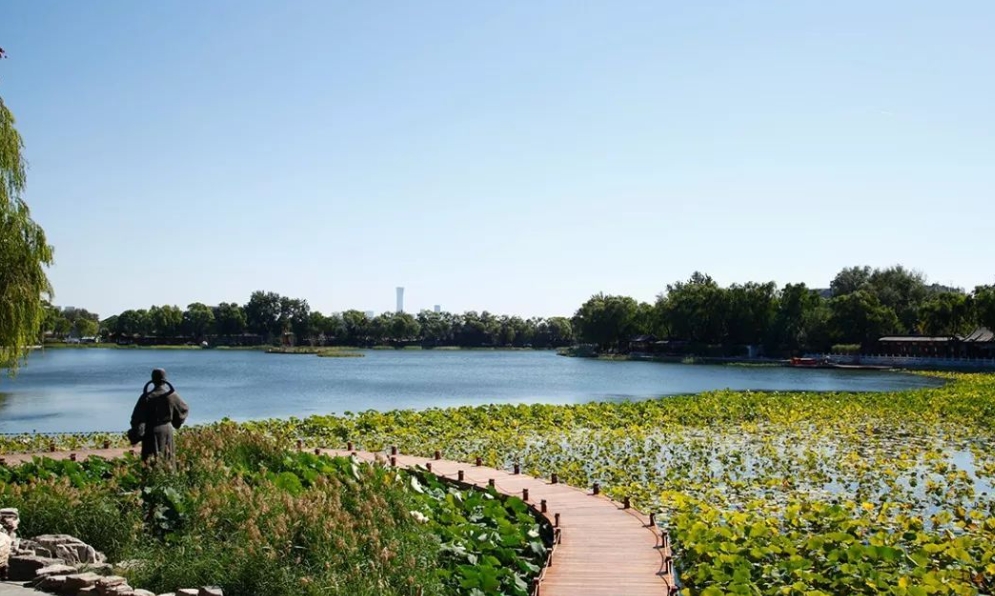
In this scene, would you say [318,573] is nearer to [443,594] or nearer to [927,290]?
[443,594]

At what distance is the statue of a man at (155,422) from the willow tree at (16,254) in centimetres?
650

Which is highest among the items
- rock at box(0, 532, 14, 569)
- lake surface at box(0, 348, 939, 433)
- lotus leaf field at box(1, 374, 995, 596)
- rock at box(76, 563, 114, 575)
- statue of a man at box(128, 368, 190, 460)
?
statue of a man at box(128, 368, 190, 460)

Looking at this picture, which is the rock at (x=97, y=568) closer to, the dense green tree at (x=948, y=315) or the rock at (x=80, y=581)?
the rock at (x=80, y=581)

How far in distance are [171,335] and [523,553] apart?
5880 inches

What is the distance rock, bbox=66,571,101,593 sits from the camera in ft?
23.6

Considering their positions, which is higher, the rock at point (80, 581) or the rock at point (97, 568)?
the rock at point (80, 581)

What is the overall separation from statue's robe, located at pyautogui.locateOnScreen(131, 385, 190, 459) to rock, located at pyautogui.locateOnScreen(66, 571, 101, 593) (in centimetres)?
389

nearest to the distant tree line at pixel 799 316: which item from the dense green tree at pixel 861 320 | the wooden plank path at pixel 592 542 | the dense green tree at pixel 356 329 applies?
the dense green tree at pixel 861 320

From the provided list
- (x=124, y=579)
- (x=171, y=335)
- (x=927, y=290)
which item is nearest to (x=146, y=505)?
(x=124, y=579)

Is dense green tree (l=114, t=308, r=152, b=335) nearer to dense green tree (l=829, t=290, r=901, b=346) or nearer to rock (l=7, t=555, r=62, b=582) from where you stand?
dense green tree (l=829, t=290, r=901, b=346)

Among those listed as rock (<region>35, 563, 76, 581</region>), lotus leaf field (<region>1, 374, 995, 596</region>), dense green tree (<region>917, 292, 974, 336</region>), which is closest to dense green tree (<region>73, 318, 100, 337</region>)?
dense green tree (<region>917, 292, 974, 336</region>)

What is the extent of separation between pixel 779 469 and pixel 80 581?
13.4m

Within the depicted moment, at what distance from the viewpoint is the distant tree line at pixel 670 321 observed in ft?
290

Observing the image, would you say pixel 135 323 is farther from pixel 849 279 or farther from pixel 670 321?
pixel 849 279
